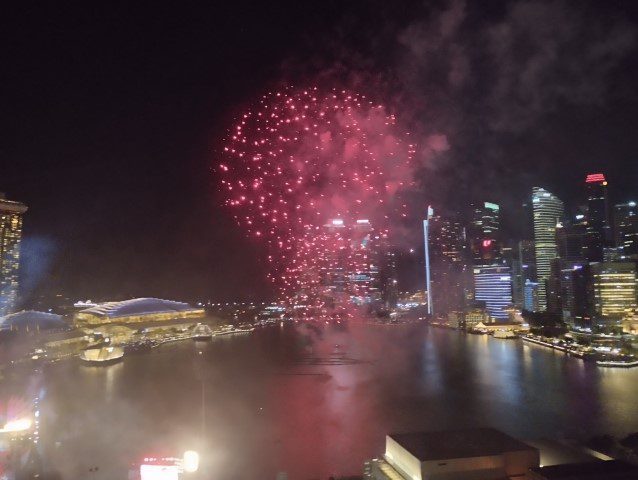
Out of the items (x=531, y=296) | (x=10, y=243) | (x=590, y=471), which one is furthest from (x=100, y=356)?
(x=531, y=296)

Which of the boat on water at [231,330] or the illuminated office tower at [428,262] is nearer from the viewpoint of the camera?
the boat on water at [231,330]

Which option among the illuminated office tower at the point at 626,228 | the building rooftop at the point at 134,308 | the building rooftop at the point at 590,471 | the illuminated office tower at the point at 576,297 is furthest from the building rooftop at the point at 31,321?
the illuminated office tower at the point at 626,228

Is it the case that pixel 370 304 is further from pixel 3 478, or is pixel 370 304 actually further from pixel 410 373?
pixel 3 478

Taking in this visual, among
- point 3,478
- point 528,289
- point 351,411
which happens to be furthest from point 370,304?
point 3,478

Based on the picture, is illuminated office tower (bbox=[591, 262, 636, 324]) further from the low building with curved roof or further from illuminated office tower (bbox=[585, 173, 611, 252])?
the low building with curved roof

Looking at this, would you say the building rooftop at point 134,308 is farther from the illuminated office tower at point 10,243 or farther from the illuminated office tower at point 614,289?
the illuminated office tower at point 614,289

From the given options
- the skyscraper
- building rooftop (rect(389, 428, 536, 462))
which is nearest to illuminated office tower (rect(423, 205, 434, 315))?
the skyscraper
